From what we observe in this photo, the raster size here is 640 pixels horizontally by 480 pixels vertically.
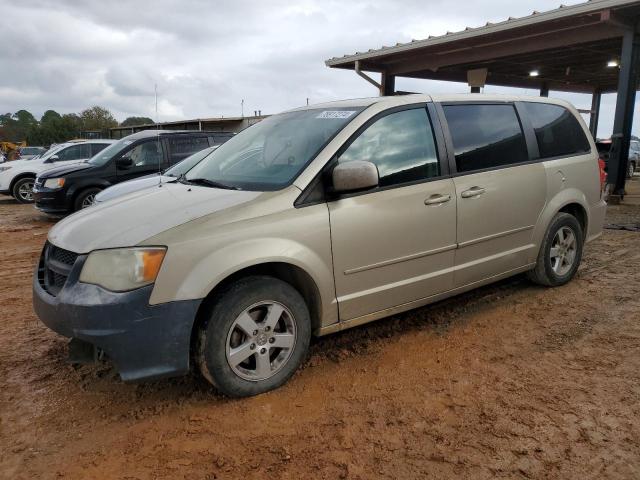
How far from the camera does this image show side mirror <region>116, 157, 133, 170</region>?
29.5ft

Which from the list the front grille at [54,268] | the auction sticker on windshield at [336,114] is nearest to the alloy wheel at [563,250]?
the auction sticker on windshield at [336,114]

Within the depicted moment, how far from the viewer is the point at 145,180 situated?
22.1ft

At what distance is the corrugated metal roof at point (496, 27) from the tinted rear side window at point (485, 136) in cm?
664

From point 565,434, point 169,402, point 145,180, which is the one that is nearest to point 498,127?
point 565,434

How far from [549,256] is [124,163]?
7.27 meters

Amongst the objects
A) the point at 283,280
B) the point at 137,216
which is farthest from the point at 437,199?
the point at 137,216

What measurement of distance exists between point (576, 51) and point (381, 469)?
13.8m

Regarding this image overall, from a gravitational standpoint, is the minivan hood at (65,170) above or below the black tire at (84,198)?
above

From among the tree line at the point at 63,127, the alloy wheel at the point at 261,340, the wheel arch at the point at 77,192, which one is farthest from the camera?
the tree line at the point at 63,127

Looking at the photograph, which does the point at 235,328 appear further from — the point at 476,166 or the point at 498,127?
the point at 498,127

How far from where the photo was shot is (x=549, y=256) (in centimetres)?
463

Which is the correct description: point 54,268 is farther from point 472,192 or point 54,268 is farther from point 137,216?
point 472,192

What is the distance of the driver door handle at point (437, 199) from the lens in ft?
11.6

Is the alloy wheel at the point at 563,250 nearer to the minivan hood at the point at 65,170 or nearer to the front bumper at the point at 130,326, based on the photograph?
the front bumper at the point at 130,326
